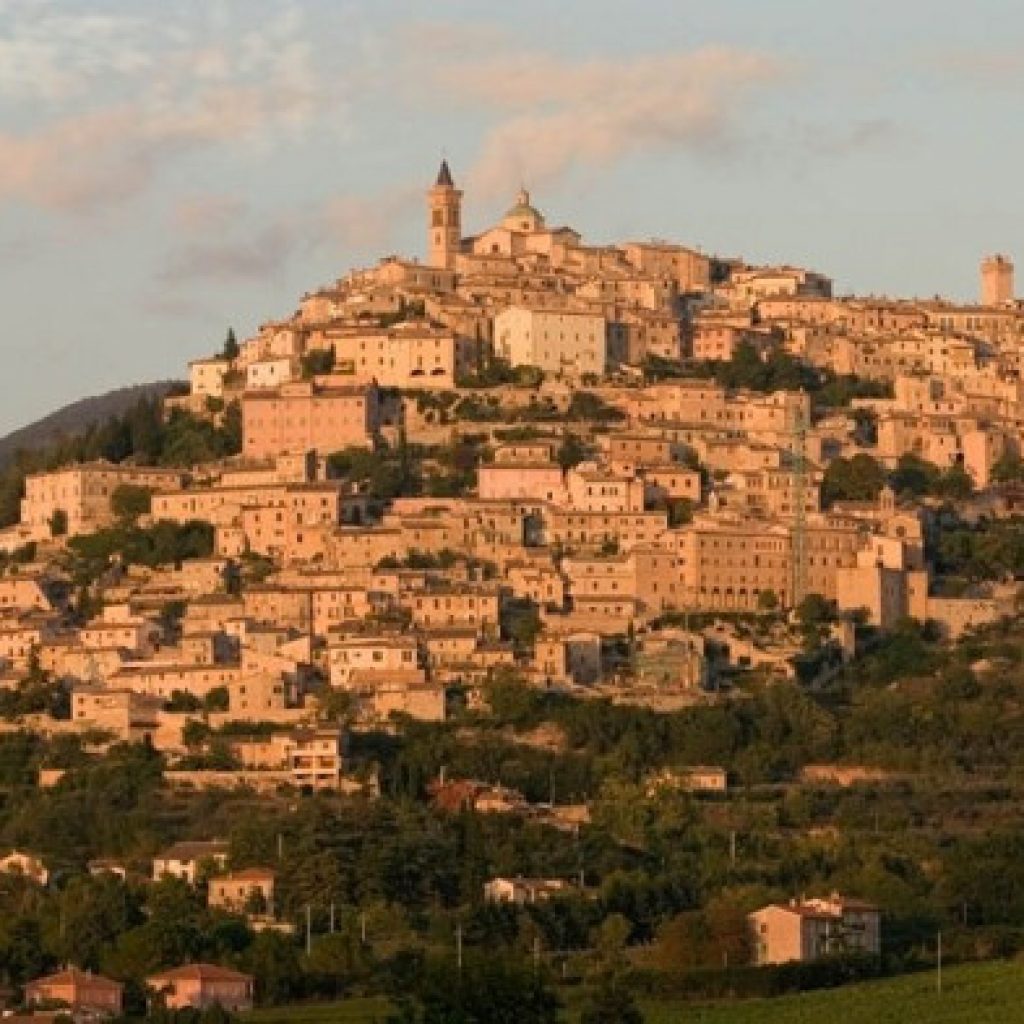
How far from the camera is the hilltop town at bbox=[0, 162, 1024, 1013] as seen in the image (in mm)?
60031

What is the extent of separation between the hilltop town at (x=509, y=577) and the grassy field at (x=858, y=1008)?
1488 millimetres

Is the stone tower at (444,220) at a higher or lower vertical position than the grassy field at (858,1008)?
higher

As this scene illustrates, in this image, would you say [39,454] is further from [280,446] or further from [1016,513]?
[1016,513]

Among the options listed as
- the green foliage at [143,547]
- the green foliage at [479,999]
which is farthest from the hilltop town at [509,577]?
the green foliage at [479,999]

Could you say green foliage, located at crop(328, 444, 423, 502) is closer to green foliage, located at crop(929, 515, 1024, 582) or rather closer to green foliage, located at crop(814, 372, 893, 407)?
green foliage, located at crop(929, 515, 1024, 582)

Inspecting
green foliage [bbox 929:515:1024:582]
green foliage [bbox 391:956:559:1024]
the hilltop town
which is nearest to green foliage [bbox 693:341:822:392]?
the hilltop town

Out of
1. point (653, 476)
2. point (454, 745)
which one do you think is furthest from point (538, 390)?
point (454, 745)

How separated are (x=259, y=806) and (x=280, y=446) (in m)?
14.0

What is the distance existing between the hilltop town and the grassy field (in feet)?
4.88

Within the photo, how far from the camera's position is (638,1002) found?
51.4 m

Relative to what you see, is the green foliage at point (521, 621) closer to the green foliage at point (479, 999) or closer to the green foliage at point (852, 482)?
the green foliage at point (852, 482)

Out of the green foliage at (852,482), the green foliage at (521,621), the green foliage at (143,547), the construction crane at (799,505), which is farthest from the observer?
the green foliage at (852,482)

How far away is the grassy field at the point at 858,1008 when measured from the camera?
164 ft

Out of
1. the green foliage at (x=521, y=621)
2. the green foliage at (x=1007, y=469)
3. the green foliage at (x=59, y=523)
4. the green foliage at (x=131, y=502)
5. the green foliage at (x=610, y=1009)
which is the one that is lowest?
Result: the green foliage at (x=610, y=1009)
